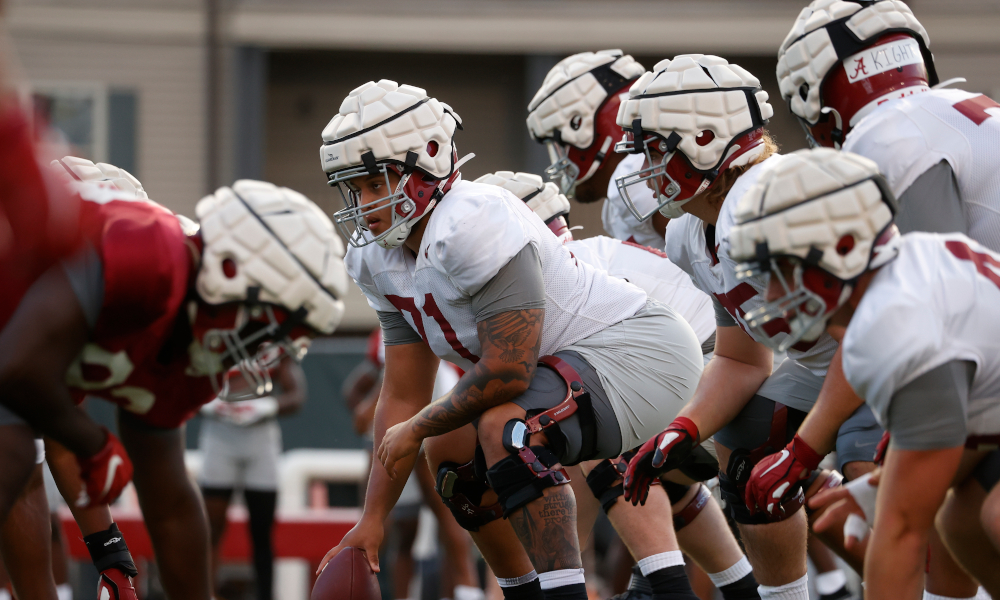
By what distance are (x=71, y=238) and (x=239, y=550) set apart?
566 centimetres

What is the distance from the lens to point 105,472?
2.64 m

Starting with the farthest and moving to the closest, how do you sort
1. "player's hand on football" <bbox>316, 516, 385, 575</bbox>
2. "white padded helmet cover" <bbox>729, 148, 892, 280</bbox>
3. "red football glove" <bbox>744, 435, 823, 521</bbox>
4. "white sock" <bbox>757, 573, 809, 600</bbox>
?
"white sock" <bbox>757, 573, 809, 600</bbox>, "player's hand on football" <bbox>316, 516, 385, 575</bbox>, "red football glove" <bbox>744, 435, 823, 521</bbox>, "white padded helmet cover" <bbox>729, 148, 892, 280</bbox>

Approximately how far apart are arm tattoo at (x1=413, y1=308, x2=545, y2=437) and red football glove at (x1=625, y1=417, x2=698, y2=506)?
18.8 inches

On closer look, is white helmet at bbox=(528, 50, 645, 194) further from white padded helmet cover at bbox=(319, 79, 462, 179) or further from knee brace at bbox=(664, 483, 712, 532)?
knee brace at bbox=(664, 483, 712, 532)

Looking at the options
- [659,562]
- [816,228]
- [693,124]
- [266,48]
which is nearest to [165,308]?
[816,228]

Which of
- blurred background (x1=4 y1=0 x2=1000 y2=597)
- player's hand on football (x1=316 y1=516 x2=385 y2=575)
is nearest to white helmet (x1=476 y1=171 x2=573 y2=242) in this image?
player's hand on football (x1=316 y1=516 x2=385 y2=575)

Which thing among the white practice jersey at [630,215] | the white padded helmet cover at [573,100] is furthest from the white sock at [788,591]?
the white padded helmet cover at [573,100]

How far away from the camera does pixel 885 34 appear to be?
3379 mm

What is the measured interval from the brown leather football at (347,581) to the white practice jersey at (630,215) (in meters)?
1.78

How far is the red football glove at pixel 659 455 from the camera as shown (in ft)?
11.1

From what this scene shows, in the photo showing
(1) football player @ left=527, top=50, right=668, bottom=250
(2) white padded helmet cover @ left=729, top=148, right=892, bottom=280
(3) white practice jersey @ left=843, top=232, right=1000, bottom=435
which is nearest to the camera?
(3) white practice jersey @ left=843, top=232, right=1000, bottom=435

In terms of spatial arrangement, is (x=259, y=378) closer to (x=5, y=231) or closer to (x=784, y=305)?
(x=5, y=231)

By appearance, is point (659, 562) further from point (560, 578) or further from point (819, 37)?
point (819, 37)

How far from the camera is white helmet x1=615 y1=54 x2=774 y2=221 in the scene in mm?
3266
